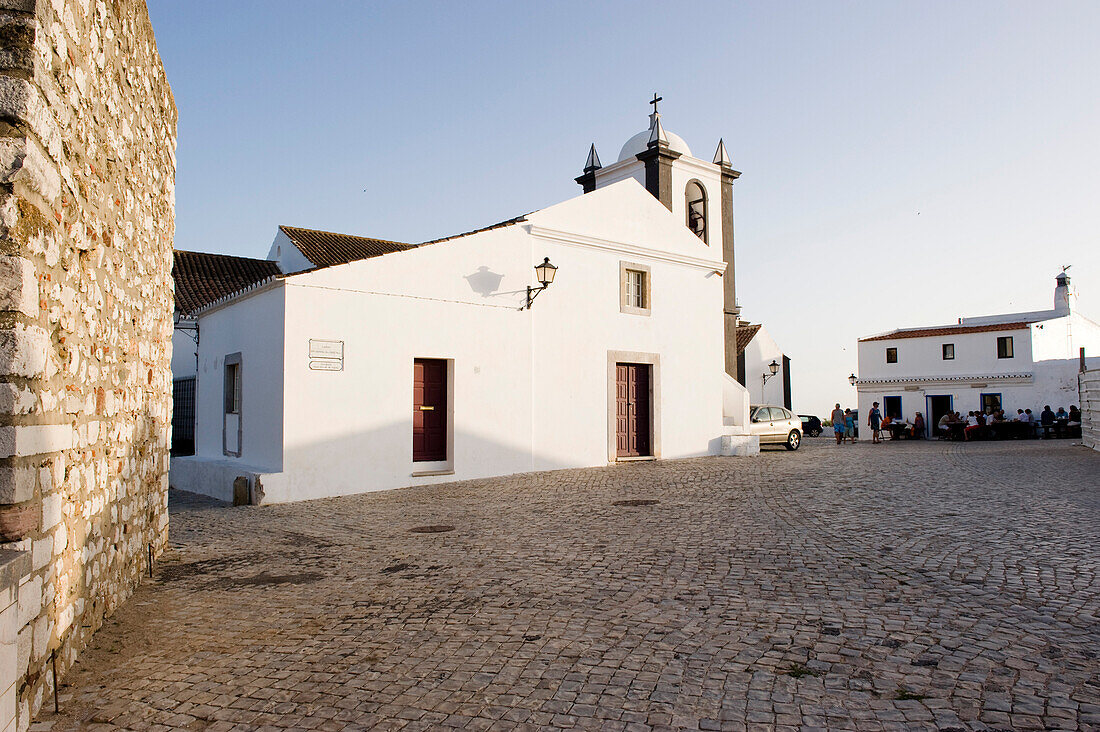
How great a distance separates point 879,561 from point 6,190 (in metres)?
6.22

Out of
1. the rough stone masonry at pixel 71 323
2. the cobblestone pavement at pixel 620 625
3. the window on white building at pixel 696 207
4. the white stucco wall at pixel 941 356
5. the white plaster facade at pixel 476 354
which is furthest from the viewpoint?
the white stucco wall at pixel 941 356

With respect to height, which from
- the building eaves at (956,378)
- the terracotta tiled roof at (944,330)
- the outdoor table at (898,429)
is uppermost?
the terracotta tiled roof at (944,330)

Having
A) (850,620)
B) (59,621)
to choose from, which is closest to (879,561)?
(850,620)

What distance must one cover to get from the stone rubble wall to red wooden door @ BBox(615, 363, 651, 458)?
11223 mm

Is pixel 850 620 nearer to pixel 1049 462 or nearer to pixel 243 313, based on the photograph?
pixel 243 313

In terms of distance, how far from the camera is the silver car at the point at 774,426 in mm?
21297

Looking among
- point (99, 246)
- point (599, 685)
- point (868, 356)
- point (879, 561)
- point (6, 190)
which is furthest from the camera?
point (868, 356)

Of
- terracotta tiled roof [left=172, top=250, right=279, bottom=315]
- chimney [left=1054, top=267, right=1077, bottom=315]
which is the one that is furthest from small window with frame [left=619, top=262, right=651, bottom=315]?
chimney [left=1054, top=267, right=1077, bottom=315]

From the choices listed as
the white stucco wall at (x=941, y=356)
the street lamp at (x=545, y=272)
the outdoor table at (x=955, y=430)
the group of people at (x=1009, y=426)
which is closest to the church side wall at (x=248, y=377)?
the street lamp at (x=545, y=272)

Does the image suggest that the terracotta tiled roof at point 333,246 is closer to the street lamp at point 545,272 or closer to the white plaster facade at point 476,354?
the white plaster facade at point 476,354

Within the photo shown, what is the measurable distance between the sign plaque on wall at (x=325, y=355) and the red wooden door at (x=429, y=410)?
4.77ft

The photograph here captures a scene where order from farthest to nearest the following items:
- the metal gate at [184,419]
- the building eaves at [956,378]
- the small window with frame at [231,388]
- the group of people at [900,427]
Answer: the building eaves at [956,378] < the group of people at [900,427] < the metal gate at [184,419] < the small window with frame at [231,388]

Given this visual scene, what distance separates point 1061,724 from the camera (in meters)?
3.06

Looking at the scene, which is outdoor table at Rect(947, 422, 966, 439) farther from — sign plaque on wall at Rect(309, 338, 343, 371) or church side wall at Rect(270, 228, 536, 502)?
sign plaque on wall at Rect(309, 338, 343, 371)
